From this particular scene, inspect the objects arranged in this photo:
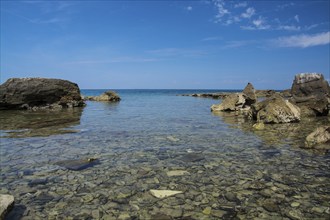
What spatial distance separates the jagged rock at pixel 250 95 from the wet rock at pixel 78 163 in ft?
71.9

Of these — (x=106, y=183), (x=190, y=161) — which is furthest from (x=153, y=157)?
(x=106, y=183)

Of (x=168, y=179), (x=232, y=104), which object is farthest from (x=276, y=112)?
(x=168, y=179)

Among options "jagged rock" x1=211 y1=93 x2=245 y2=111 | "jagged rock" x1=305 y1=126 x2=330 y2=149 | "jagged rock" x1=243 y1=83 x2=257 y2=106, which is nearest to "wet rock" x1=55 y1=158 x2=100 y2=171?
"jagged rock" x1=305 y1=126 x2=330 y2=149

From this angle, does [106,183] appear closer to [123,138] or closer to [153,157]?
[153,157]

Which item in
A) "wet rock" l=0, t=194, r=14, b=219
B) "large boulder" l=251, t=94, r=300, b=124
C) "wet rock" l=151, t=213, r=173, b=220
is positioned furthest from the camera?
"large boulder" l=251, t=94, r=300, b=124

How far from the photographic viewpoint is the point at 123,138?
1157 centimetres

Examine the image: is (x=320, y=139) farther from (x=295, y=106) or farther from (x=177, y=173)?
(x=295, y=106)

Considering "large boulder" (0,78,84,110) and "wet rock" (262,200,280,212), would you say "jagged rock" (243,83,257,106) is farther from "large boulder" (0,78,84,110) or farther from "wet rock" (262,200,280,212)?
"wet rock" (262,200,280,212)

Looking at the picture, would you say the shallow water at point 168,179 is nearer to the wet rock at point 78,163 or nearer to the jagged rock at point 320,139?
the wet rock at point 78,163

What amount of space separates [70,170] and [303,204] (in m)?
5.44

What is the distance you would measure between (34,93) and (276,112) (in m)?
22.5

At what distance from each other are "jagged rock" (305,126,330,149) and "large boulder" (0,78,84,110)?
24928 millimetres

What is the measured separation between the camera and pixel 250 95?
2806cm

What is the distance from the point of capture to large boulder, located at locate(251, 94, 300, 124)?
16.5 meters
